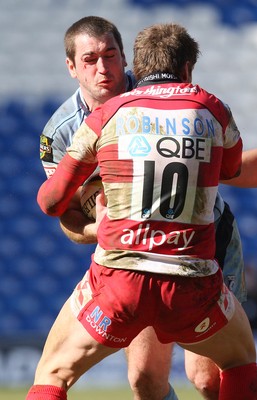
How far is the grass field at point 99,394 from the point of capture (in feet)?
17.9

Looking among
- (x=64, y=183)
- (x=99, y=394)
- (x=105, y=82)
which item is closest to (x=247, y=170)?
(x=105, y=82)

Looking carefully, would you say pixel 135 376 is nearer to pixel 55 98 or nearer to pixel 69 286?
pixel 69 286

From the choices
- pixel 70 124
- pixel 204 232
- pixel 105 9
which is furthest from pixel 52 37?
pixel 204 232

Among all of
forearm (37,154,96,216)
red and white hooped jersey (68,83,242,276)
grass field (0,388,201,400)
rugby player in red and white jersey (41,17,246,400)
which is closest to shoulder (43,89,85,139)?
rugby player in red and white jersey (41,17,246,400)

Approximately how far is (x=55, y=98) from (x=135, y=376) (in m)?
3.59

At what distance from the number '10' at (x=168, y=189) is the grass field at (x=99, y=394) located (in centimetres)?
266

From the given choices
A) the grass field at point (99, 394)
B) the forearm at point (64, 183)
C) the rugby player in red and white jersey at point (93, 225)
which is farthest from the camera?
the grass field at point (99, 394)

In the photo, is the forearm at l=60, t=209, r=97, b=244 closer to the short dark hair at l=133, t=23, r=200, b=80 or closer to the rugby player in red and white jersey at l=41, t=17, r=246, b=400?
the rugby player in red and white jersey at l=41, t=17, r=246, b=400

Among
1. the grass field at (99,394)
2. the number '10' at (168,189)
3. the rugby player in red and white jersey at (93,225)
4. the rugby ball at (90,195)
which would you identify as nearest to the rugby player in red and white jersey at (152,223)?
the number '10' at (168,189)

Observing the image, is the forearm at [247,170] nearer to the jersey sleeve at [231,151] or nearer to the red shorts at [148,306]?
the jersey sleeve at [231,151]

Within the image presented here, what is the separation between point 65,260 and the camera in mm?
6762

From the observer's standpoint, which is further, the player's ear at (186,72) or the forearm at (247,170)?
the forearm at (247,170)

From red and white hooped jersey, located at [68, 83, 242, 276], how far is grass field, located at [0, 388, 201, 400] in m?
2.59

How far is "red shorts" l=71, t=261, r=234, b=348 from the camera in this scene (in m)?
2.94
